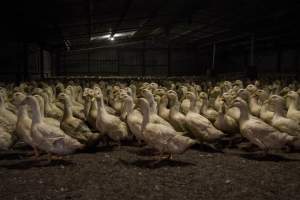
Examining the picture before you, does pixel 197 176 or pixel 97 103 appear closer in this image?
pixel 197 176

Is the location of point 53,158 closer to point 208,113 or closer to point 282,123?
point 208,113

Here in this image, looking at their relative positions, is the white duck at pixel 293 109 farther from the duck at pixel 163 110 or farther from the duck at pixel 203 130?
the duck at pixel 163 110

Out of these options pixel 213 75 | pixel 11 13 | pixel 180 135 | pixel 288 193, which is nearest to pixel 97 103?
pixel 180 135

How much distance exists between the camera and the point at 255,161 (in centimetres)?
641

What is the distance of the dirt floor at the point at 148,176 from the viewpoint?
4.86m

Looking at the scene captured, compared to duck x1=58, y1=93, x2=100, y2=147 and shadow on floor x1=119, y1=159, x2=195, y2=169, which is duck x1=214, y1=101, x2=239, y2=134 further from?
duck x1=58, y1=93, x2=100, y2=147

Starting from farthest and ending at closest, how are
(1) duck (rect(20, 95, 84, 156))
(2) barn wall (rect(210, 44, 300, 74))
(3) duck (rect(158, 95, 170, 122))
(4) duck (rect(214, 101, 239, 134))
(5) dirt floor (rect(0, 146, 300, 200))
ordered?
(2) barn wall (rect(210, 44, 300, 74)) → (3) duck (rect(158, 95, 170, 122)) → (4) duck (rect(214, 101, 239, 134)) → (1) duck (rect(20, 95, 84, 156)) → (5) dirt floor (rect(0, 146, 300, 200))

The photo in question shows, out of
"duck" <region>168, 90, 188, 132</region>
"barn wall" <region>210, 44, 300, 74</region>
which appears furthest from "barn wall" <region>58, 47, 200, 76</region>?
"duck" <region>168, 90, 188, 132</region>

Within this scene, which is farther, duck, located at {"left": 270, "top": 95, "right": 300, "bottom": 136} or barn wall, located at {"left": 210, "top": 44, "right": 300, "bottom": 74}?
barn wall, located at {"left": 210, "top": 44, "right": 300, "bottom": 74}

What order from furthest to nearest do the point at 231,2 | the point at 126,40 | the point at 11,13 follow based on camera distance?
the point at 126,40, the point at 231,2, the point at 11,13

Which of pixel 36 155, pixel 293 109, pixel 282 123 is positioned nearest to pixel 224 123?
pixel 282 123

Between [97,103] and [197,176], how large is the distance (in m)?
2.98

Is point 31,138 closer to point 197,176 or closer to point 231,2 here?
point 197,176

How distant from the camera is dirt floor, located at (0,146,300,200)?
4863mm
